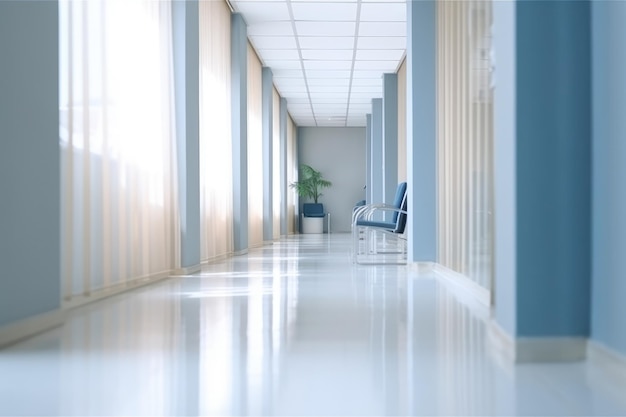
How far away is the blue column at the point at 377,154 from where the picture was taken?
45.4 feet

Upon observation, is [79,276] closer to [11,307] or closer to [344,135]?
[11,307]

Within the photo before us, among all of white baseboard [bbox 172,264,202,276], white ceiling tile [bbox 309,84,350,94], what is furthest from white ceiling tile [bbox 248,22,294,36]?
white baseboard [bbox 172,264,202,276]

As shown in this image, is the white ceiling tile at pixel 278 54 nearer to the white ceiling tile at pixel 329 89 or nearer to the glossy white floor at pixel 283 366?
the white ceiling tile at pixel 329 89

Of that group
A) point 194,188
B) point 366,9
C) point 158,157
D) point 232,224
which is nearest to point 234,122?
point 232,224

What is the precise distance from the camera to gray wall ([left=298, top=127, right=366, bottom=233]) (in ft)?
65.2

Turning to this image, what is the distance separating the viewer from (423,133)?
6.26 metres

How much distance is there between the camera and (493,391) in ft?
6.45

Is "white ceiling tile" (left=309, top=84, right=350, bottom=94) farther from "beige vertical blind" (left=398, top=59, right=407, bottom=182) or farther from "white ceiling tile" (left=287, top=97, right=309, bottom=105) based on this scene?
"beige vertical blind" (left=398, top=59, right=407, bottom=182)

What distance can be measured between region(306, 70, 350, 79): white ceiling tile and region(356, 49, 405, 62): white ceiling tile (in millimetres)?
1145

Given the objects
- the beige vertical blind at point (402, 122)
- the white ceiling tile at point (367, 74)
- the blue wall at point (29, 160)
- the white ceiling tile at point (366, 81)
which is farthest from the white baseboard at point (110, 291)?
the white ceiling tile at point (366, 81)

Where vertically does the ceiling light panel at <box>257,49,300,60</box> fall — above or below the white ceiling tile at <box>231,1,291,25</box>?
below

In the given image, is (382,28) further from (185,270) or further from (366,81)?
(185,270)

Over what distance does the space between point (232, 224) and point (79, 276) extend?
4951 mm

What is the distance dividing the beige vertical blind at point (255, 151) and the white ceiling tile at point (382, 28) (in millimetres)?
2035
